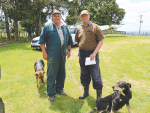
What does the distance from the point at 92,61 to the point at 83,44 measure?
485 mm

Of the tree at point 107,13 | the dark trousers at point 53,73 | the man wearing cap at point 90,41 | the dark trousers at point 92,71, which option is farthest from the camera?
the tree at point 107,13

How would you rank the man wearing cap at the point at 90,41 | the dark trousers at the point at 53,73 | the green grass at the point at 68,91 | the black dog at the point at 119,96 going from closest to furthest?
1. the black dog at the point at 119,96
2. the man wearing cap at the point at 90,41
3. the green grass at the point at 68,91
4. the dark trousers at the point at 53,73

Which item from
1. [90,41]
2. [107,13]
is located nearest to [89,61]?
[90,41]

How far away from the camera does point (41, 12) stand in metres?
21.3

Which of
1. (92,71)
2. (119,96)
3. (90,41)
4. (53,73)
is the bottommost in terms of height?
(119,96)

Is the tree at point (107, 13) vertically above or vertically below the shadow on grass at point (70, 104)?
above

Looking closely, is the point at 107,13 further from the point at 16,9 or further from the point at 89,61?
the point at 89,61

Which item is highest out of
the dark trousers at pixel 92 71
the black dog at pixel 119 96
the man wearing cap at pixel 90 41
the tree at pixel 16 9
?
the tree at pixel 16 9

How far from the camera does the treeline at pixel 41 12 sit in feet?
53.7

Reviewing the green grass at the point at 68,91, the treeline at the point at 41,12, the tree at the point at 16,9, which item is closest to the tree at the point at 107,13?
the treeline at the point at 41,12

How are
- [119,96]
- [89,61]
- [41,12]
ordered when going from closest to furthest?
[119,96], [89,61], [41,12]

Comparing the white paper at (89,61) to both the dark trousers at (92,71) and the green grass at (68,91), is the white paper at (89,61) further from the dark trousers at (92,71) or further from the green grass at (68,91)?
the green grass at (68,91)

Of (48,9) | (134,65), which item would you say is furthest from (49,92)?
(48,9)

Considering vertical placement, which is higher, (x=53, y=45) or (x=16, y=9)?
(x=16, y=9)
